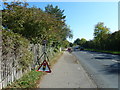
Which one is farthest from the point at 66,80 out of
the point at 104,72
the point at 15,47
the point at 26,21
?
the point at 26,21

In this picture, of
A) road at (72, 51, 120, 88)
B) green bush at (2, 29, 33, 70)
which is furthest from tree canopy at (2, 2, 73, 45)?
road at (72, 51, 120, 88)

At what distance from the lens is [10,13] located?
10.8 metres

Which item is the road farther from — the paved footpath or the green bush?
the green bush

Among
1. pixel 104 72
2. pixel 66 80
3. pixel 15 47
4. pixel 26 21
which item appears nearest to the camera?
pixel 15 47

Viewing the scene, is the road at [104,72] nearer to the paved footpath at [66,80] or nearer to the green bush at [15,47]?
the paved footpath at [66,80]

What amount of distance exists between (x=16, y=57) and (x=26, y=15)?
578 cm

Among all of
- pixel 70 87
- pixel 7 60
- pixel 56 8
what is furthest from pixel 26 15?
pixel 56 8

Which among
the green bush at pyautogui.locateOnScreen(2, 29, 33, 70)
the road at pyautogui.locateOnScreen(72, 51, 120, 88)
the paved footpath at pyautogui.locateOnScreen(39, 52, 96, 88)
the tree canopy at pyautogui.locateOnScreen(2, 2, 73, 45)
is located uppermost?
the tree canopy at pyautogui.locateOnScreen(2, 2, 73, 45)

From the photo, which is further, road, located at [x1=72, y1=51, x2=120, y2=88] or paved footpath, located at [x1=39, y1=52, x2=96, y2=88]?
road, located at [x1=72, y1=51, x2=120, y2=88]

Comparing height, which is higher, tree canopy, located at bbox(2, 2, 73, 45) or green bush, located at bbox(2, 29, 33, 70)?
tree canopy, located at bbox(2, 2, 73, 45)

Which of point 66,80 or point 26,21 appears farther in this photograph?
point 26,21

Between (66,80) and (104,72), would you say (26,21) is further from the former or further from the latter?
(104,72)

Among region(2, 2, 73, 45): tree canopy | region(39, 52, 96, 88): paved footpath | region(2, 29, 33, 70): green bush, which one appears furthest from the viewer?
region(2, 2, 73, 45): tree canopy

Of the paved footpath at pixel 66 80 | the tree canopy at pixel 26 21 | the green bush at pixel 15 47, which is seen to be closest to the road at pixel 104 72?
the paved footpath at pixel 66 80
